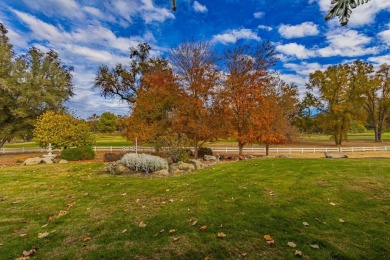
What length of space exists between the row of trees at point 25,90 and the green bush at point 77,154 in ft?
36.6

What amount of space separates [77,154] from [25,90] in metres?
13.5

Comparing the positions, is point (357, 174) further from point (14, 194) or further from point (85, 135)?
point (85, 135)

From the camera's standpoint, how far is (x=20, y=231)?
15.2ft

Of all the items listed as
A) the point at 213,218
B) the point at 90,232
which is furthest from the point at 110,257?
the point at 213,218

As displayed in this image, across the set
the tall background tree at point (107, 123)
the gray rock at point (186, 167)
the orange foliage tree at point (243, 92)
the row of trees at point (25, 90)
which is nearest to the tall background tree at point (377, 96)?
the orange foliage tree at point (243, 92)

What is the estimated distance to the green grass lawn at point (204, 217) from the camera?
12.0ft

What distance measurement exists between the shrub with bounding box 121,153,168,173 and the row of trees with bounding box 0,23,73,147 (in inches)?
767

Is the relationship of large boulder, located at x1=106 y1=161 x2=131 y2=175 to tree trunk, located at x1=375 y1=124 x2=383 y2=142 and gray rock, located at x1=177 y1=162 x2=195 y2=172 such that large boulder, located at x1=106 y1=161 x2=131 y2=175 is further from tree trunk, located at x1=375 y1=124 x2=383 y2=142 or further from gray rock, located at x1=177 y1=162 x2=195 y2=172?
tree trunk, located at x1=375 y1=124 x2=383 y2=142

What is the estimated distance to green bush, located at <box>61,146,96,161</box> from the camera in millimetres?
17484

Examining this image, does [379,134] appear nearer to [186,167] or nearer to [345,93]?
[345,93]

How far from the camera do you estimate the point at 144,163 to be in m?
11.0

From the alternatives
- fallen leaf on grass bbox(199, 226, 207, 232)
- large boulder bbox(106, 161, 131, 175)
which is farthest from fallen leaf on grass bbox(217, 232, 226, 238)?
large boulder bbox(106, 161, 131, 175)

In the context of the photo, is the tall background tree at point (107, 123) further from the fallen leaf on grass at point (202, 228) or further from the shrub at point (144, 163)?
the fallen leaf on grass at point (202, 228)

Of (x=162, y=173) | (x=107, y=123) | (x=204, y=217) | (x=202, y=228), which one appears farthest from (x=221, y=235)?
(x=107, y=123)
